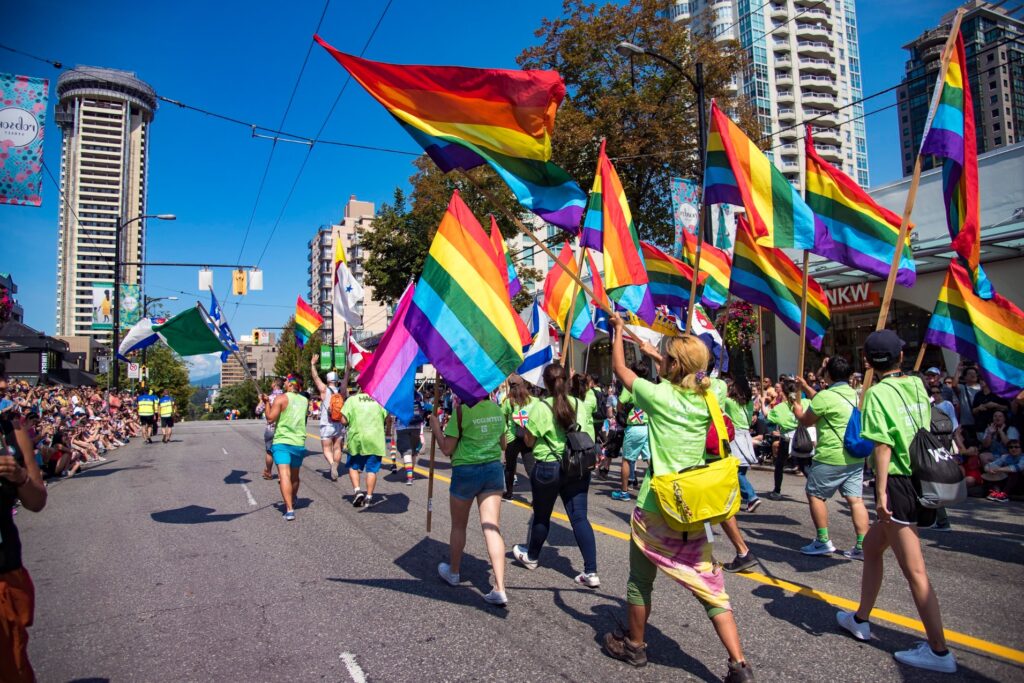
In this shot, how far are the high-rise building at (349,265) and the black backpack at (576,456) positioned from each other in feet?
183

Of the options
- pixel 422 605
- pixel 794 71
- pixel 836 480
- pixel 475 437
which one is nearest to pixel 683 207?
pixel 836 480

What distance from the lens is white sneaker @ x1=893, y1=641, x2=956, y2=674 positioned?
357 cm

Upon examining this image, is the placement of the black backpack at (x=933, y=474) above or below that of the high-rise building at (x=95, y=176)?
below

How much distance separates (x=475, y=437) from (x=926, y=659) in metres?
3.14

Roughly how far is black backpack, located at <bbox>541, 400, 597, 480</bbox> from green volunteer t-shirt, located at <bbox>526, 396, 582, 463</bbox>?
3cm

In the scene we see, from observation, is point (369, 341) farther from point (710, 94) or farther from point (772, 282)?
point (772, 282)

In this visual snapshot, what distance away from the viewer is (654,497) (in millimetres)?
3570

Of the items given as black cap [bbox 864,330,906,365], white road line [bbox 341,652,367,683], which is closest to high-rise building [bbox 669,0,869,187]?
black cap [bbox 864,330,906,365]

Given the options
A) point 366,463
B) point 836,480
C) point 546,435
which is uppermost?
point 546,435

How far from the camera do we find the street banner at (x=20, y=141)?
9.79 metres

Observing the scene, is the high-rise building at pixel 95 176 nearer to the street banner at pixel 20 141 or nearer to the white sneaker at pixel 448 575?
the street banner at pixel 20 141

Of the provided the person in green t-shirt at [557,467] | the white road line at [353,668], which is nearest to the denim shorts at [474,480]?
the person in green t-shirt at [557,467]

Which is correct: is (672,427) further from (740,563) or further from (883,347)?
(740,563)

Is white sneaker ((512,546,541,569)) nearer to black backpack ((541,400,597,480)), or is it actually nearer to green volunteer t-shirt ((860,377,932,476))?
black backpack ((541,400,597,480))
